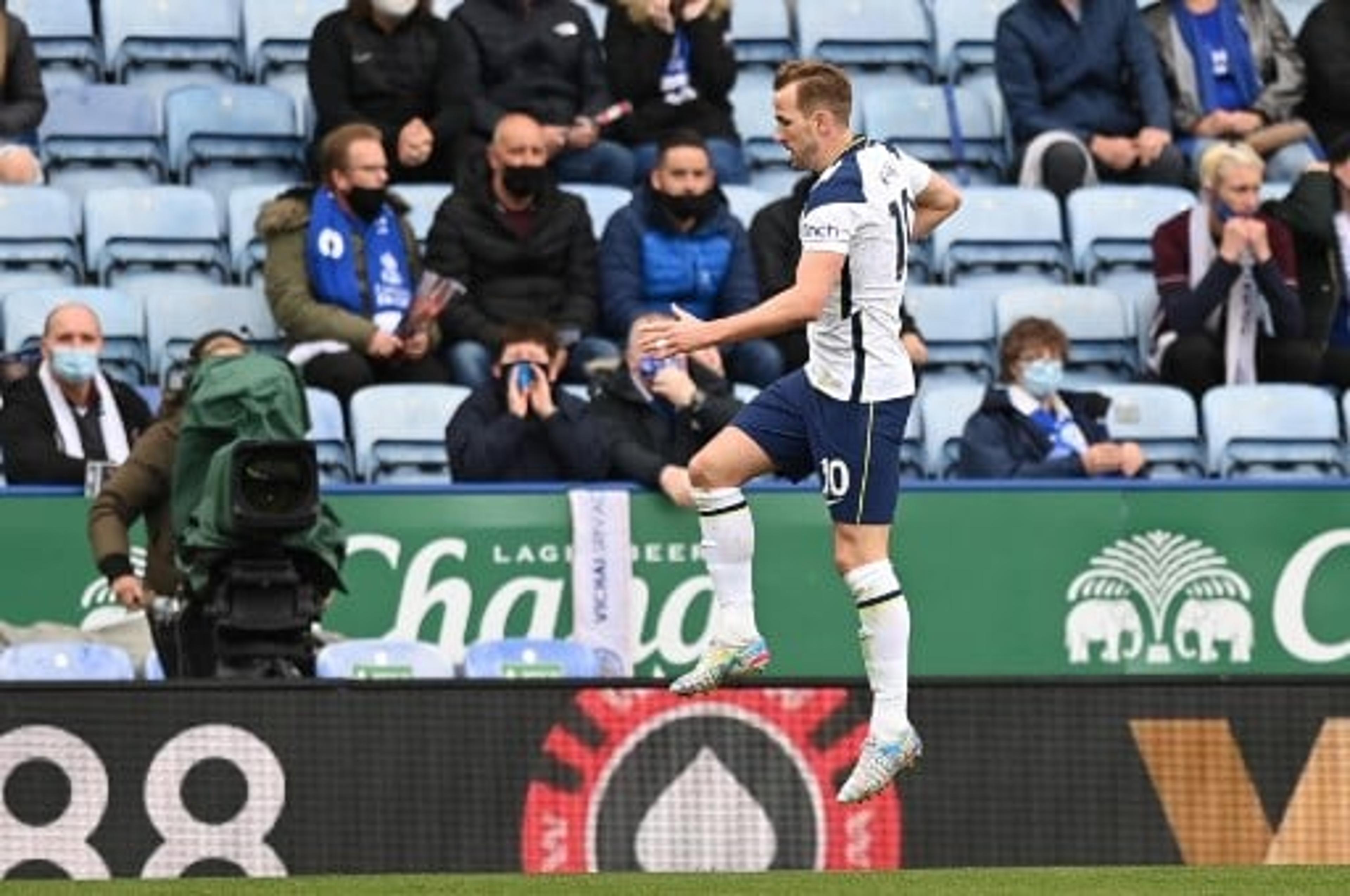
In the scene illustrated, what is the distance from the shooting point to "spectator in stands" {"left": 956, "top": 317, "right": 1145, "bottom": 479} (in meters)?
15.8

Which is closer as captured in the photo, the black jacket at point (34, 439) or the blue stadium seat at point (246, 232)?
the black jacket at point (34, 439)

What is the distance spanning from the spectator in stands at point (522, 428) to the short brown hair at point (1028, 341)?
1.69 metres

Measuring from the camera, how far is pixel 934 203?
11.8 meters

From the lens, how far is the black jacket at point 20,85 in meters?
17.0

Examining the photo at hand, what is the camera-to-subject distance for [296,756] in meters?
12.8

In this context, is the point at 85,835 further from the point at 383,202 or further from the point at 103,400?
the point at 383,202

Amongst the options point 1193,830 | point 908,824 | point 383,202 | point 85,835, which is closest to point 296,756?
point 85,835

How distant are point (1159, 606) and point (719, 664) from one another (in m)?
4.31

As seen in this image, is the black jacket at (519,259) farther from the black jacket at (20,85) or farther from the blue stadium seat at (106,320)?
the black jacket at (20,85)

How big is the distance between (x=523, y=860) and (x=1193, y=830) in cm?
215

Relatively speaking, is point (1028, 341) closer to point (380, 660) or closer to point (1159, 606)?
point (1159, 606)

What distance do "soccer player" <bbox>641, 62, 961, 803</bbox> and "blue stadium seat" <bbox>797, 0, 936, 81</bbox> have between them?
7047 mm

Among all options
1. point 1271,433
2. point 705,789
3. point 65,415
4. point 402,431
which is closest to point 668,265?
point 402,431

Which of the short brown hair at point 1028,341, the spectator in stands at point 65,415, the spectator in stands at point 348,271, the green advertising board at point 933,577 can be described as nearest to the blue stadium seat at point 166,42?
the spectator in stands at point 348,271
